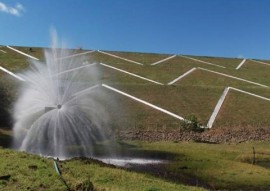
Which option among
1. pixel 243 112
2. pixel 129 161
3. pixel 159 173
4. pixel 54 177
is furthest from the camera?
pixel 243 112

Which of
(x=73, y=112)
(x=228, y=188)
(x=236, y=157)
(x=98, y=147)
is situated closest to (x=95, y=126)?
(x=73, y=112)

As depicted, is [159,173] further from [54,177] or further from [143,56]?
[143,56]

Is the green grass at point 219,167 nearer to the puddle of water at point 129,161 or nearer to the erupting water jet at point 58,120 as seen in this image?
the puddle of water at point 129,161

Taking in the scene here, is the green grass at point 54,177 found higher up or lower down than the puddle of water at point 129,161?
higher up

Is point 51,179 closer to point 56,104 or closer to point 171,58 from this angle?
point 56,104

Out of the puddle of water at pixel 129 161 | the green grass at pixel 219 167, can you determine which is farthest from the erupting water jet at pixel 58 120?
the green grass at pixel 219 167

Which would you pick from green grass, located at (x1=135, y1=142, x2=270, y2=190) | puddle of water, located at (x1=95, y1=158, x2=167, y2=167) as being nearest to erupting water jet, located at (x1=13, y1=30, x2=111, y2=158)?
puddle of water, located at (x1=95, y1=158, x2=167, y2=167)

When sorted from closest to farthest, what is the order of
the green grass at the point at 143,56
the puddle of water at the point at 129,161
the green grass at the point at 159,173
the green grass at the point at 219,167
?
the green grass at the point at 159,173 → the green grass at the point at 219,167 → the puddle of water at the point at 129,161 → the green grass at the point at 143,56

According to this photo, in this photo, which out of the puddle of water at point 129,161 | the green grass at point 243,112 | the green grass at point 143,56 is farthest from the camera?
the green grass at point 143,56

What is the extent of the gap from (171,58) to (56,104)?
70.1 metres

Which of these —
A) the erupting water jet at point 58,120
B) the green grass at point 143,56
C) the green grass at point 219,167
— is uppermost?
the green grass at point 143,56

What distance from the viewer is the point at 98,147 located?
124ft

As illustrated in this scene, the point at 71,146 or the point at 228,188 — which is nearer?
the point at 228,188

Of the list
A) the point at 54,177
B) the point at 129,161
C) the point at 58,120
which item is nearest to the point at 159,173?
the point at 129,161
